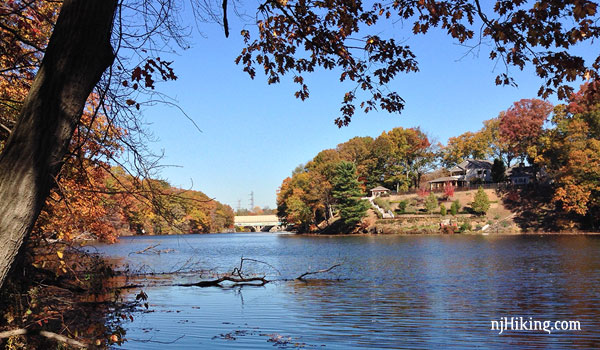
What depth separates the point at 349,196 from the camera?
203 feet

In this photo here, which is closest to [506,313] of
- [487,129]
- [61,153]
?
[61,153]

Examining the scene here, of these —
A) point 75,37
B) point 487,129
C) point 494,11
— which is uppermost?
point 487,129

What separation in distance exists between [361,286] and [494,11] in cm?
1224

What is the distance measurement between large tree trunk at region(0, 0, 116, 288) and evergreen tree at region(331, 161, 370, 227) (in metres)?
59.9

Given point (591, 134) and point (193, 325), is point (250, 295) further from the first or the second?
point (591, 134)

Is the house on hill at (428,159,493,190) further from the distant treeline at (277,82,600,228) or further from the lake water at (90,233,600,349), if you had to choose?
the lake water at (90,233,600,349)

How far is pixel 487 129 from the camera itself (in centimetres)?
7862

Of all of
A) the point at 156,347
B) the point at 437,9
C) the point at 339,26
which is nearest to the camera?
the point at 437,9

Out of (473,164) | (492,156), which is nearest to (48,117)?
(473,164)
